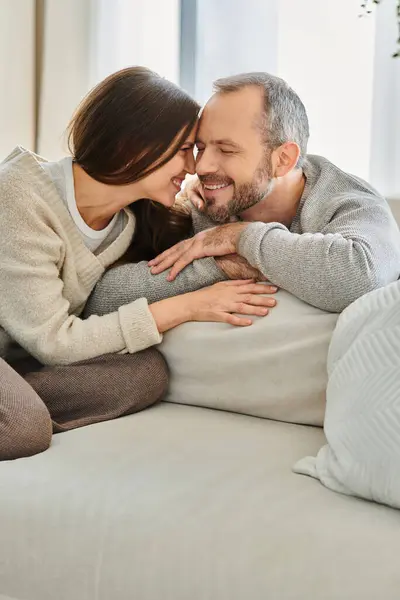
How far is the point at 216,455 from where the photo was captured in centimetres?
138

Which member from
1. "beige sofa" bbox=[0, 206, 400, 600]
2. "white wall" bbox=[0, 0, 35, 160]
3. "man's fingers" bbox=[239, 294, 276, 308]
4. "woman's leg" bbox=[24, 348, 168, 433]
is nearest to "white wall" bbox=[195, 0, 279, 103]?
"white wall" bbox=[0, 0, 35, 160]

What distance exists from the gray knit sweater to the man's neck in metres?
0.03

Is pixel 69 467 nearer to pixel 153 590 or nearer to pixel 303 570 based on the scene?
pixel 153 590

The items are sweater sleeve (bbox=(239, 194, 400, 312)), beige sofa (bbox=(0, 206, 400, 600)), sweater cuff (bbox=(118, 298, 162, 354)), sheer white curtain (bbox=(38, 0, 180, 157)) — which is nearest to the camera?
beige sofa (bbox=(0, 206, 400, 600))

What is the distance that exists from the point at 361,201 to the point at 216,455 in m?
0.65

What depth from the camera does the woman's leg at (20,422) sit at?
4.49ft

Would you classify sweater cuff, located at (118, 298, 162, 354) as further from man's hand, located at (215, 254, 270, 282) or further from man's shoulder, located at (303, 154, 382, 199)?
man's shoulder, located at (303, 154, 382, 199)

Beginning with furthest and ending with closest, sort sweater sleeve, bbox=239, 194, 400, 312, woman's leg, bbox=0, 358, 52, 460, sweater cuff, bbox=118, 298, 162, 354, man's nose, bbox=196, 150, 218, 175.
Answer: man's nose, bbox=196, 150, 218, 175
sweater cuff, bbox=118, 298, 162, 354
sweater sleeve, bbox=239, 194, 400, 312
woman's leg, bbox=0, 358, 52, 460

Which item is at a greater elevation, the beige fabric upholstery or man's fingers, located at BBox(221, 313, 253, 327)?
man's fingers, located at BBox(221, 313, 253, 327)

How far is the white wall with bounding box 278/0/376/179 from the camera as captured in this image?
2.51 metres

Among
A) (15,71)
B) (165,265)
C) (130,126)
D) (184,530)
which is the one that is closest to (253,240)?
(165,265)

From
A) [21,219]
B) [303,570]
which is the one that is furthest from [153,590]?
[21,219]

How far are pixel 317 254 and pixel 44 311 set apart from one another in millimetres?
518

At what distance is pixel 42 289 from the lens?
164 cm
